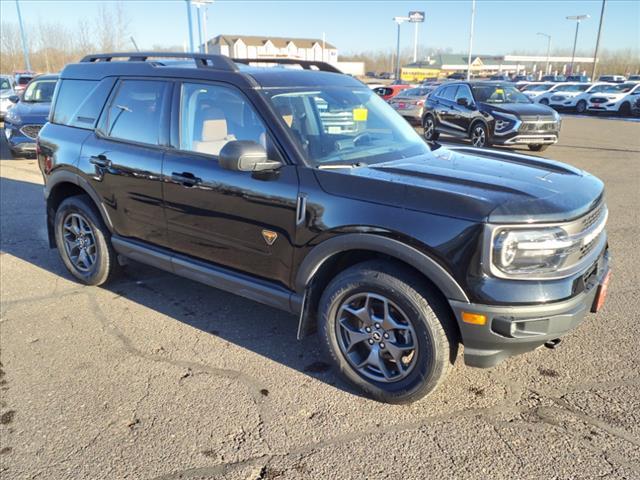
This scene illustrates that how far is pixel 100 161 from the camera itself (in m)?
4.30

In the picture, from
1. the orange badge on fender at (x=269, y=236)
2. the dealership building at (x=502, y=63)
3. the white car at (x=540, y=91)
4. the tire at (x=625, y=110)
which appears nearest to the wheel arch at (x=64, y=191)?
the orange badge on fender at (x=269, y=236)

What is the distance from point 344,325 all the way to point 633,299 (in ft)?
9.11

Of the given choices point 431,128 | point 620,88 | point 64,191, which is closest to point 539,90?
point 620,88

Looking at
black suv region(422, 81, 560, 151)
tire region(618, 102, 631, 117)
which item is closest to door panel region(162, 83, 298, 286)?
Answer: black suv region(422, 81, 560, 151)

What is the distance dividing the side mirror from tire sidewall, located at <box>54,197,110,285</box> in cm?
193

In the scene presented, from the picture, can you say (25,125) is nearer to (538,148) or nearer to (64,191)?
Result: (64,191)

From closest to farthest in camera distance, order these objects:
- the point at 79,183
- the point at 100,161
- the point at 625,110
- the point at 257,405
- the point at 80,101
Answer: the point at 257,405, the point at 100,161, the point at 79,183, the point at 80,101, the point at 625,110

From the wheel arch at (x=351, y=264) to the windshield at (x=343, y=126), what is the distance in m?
0.54

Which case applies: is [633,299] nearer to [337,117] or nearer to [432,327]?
[432,327]

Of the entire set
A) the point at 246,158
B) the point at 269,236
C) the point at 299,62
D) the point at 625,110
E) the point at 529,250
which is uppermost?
the point at 299,62

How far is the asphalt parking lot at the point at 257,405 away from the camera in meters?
2.60

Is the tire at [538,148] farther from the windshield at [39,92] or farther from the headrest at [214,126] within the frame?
the windshield at [39,92]

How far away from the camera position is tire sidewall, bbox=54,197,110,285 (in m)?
4.58

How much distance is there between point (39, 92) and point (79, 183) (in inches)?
384
